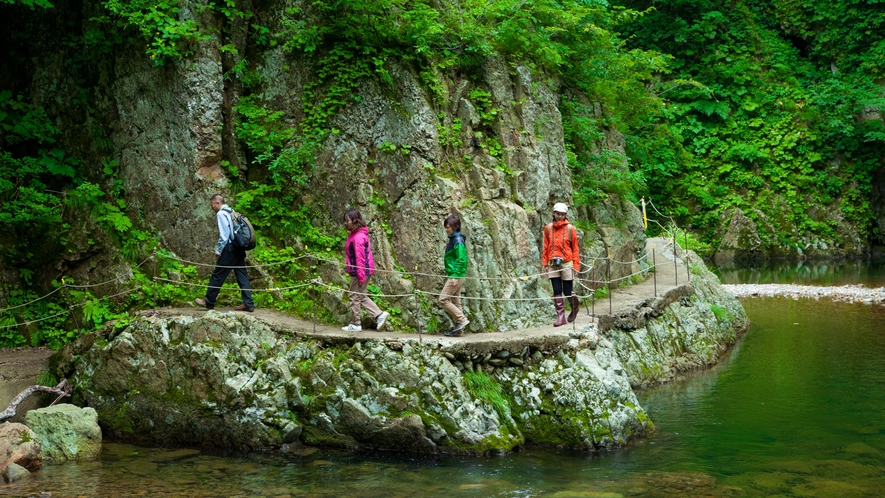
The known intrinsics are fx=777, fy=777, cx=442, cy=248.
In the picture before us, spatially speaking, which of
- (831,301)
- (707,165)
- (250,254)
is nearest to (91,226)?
(250,254)

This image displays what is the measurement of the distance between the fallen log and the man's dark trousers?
2.25 m

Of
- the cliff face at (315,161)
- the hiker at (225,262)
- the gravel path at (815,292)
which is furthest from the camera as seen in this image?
the gravel path at (815,292)

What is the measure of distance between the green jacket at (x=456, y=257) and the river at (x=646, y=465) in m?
2.57

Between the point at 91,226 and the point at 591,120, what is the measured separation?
10.0 meters

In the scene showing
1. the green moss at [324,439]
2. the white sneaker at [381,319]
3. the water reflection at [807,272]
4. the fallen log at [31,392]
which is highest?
the water reflection at [807,272]

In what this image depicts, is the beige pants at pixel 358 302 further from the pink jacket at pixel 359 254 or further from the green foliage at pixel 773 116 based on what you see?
the green foliage at pixel 773 116

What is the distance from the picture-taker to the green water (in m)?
8.38

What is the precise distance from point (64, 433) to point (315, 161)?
5204 millimetres

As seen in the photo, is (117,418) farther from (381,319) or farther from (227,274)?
(381,319)

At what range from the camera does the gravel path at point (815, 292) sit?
21562mm

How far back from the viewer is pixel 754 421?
35.9ft

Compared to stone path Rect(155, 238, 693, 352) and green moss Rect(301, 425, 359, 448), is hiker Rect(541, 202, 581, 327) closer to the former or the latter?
stone path Rect(155, 238, 693, 352)

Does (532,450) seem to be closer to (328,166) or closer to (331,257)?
→ (331,257)

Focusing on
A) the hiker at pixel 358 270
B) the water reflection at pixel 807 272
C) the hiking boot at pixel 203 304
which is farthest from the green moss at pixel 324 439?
the water reflection at pixel 807 272
